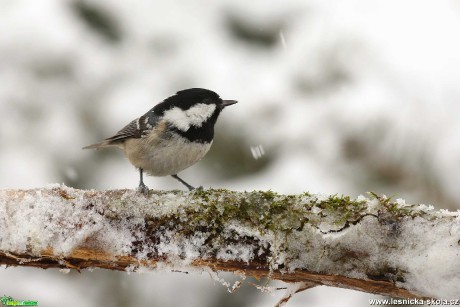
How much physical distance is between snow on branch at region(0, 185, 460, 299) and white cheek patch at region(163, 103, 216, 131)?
3.23ft

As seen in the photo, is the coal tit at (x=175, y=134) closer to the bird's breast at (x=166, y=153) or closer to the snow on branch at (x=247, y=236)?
the bird's breast at (x=166, y=153)

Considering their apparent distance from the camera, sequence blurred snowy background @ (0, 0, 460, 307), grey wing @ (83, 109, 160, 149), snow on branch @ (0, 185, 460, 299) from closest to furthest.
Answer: snow on branch @ (0, 185, 460, 299), grey wing @ (83, 109, 160, 149), blurred snowy background @ (0, 0, 460, 307)

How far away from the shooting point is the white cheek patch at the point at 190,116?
3652 mm

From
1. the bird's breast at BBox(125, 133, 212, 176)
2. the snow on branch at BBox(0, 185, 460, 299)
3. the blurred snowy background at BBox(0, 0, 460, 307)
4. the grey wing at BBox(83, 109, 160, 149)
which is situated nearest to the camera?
the snow on branch at BBox(0, 185, 460, 299)

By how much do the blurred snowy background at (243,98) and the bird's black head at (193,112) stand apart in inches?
44.7

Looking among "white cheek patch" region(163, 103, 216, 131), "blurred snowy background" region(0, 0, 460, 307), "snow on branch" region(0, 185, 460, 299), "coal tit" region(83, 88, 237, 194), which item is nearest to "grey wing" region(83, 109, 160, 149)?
"coal tit" region(83, 88, 237, 194)

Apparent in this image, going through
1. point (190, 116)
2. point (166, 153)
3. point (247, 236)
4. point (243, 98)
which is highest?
point (243, 98)

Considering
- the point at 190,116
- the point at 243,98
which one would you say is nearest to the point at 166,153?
the point at 190,116

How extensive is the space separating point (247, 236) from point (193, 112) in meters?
1.45

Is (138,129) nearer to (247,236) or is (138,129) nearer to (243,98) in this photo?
(247,236)

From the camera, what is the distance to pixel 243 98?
18.0ft

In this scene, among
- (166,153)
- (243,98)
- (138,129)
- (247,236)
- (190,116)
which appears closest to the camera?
(247,236)

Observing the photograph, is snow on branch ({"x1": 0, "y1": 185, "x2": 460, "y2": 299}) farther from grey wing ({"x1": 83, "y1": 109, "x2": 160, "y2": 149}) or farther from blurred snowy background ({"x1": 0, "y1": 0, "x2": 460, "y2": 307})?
blurred snowy background ({"x1": 0, "y1": 0, "x2": 460, "y2": 307})

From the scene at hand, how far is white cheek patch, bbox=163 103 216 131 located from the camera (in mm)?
3652
